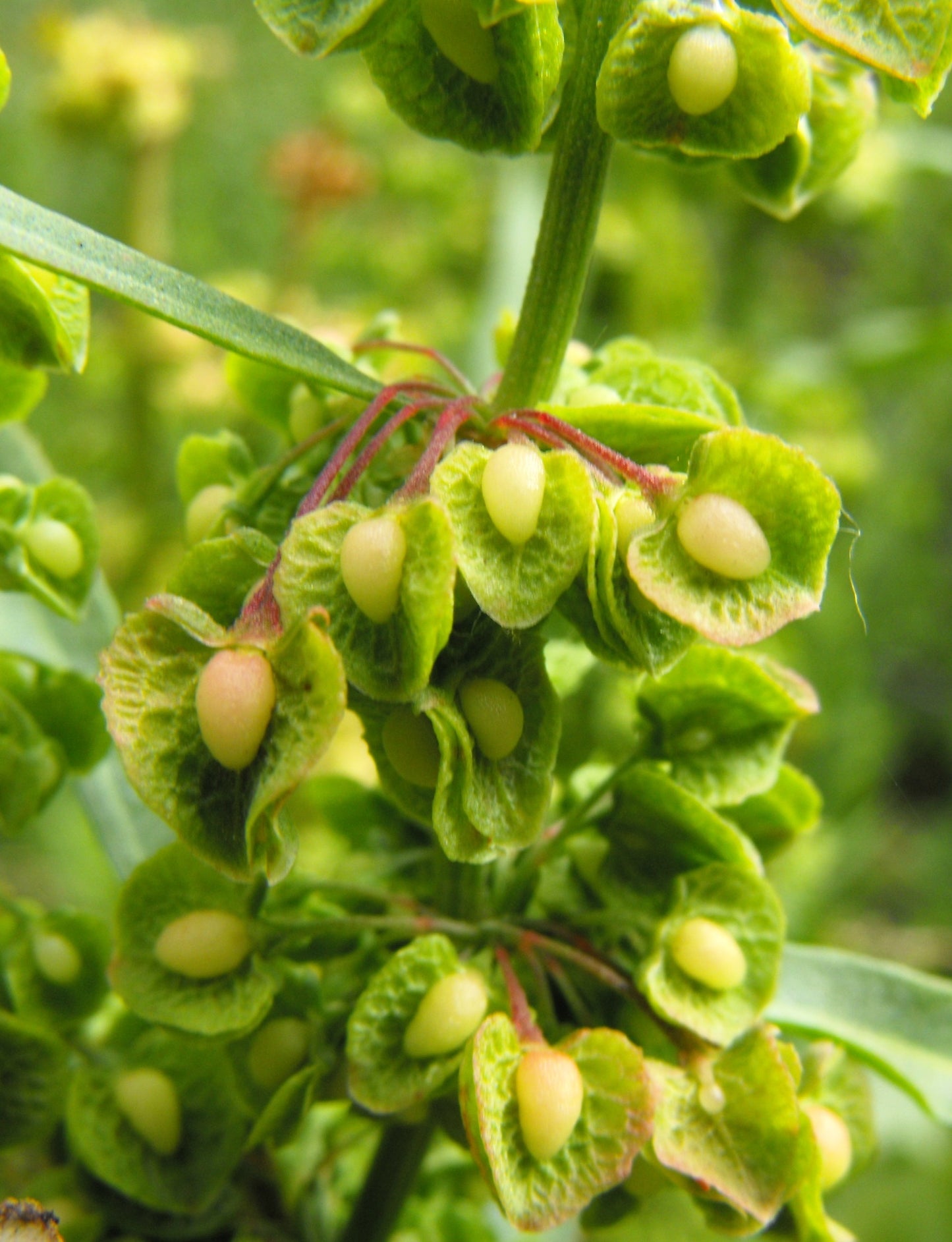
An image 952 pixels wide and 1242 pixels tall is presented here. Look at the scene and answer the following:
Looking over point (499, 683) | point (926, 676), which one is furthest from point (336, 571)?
point (926, 676)

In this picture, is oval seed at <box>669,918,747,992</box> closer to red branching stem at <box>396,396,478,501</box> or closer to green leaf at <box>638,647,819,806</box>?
green leaf at <box>638,647,819,806</box>

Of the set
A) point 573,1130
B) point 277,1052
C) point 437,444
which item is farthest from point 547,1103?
point 437,444

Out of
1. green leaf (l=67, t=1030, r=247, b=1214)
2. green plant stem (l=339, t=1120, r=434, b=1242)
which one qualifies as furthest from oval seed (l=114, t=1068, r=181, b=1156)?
green plant stem (l=339, t=1120, r=434, b=1242)

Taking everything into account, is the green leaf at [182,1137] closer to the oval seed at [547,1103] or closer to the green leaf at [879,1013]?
the oval seed at [547,1103]

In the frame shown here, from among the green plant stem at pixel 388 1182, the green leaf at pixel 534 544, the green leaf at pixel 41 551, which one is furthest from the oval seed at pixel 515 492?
the green plant stem at pixel 388 1182

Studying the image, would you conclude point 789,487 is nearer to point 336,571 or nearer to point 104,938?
point 336,571
